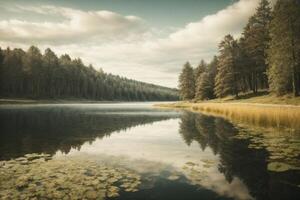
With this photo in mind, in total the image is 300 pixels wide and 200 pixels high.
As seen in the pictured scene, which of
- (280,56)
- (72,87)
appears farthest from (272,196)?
(72,87)

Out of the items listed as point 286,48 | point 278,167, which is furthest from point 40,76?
point 278,167

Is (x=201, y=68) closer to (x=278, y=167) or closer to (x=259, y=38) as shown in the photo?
(x=259, y=38)

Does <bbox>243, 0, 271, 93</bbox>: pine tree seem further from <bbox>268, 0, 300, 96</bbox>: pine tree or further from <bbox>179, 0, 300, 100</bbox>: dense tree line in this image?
<bbox>268, 0, 300, 96</bbox>: pine tree

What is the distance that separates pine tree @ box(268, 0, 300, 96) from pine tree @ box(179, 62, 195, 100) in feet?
145

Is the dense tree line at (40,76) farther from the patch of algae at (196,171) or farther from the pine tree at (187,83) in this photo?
the patch of algae at (196,171)

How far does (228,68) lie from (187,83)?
25.6m

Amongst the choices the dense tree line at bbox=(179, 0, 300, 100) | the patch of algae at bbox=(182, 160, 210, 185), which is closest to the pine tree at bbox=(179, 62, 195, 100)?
the dense tree line at bbox=(179, 0, 300, 100)

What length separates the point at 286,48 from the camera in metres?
40.0

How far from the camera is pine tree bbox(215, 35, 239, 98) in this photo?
200ft

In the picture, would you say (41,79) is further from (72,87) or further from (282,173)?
(282,173)

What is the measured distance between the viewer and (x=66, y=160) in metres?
12.9

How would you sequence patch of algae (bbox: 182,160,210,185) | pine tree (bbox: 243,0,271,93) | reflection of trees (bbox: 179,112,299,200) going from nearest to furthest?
1. reflection of trees (bbox: 179,112,299,200)
2. patch of algae (bbox: 182,160,210,185)
3. pine tree (bbox: 243,0,271,93)

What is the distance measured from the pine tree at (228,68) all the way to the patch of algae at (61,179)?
175 ft

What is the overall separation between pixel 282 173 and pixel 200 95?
65412mm
